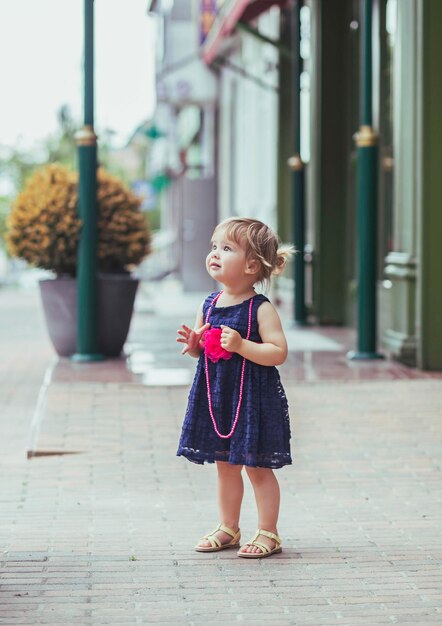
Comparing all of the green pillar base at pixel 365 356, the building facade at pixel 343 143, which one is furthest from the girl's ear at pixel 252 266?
the green pillar base at pixel 365 356

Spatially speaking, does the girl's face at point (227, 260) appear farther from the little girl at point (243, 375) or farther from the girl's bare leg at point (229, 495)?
the girl's bare leg at point (229, 495)

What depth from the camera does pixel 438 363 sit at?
32.9ft

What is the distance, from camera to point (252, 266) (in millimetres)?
4859

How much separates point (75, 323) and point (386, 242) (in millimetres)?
3768

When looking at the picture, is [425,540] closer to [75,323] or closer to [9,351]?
[75,323]

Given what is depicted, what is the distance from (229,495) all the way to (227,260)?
0.95 meters

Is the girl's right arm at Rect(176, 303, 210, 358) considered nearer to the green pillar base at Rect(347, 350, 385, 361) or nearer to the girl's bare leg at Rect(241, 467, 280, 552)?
the girl's bare leg at Rect(241, 467, 280, 552)

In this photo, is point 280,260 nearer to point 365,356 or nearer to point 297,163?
point 365,356

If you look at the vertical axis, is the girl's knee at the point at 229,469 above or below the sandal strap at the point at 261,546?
above

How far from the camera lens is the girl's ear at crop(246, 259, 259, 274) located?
4848 millimetres

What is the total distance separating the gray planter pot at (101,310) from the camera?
35.6ft

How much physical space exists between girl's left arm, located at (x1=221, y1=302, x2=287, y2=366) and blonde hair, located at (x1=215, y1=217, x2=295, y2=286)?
0.17 metres

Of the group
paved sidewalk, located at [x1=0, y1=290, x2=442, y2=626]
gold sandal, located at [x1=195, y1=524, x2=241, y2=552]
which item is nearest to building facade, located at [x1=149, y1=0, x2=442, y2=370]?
paved sidewalk, located at [x1=0, y1=290, x2=442, y2=626]

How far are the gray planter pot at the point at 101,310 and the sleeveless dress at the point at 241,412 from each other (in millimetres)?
5949
